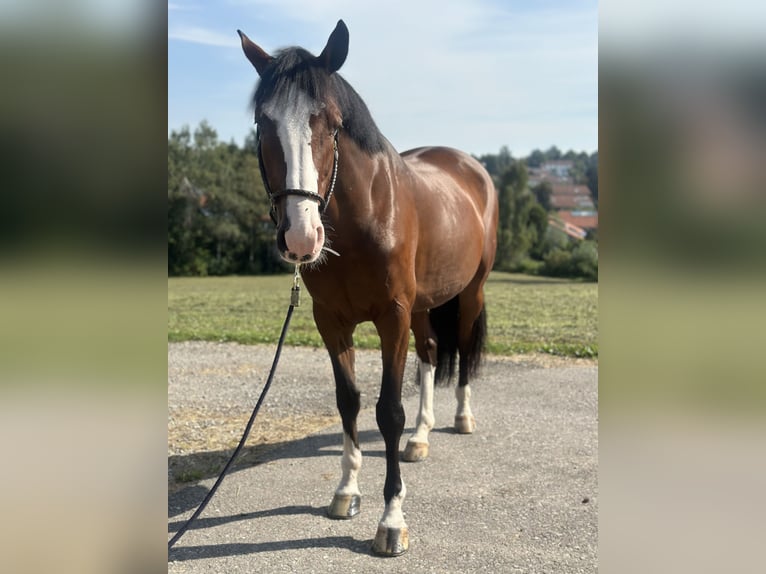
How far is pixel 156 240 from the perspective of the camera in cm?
103

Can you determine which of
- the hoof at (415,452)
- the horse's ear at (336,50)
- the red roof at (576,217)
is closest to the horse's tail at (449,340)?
the hoof at (415,452)

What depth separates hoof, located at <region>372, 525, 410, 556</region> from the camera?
125 inches

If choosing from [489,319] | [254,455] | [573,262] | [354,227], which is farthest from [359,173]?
[573,262]

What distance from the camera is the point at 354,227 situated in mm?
3213

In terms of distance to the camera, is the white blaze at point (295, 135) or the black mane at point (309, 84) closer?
the white blaze at point (295, 135)

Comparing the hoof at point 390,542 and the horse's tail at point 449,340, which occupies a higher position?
the horse's tail at point 449,340

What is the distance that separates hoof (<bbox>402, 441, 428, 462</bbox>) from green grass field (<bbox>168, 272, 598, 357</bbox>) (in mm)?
4093

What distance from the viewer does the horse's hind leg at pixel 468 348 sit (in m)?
5.21

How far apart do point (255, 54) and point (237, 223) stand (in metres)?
34.6

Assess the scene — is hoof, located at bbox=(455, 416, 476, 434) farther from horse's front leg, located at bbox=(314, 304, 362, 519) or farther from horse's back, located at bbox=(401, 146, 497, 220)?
horse's back, located at bbox=(401, 146, 497, 220)

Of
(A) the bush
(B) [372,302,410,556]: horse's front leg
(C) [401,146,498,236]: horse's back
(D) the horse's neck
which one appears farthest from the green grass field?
(D) the horse's neck

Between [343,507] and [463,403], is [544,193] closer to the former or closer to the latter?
[463,403]

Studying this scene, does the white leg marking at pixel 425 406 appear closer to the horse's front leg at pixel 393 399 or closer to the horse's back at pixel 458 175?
the horse's front leg at pixel 393 399

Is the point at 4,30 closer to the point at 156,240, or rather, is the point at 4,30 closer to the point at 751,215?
the point at 156,240
